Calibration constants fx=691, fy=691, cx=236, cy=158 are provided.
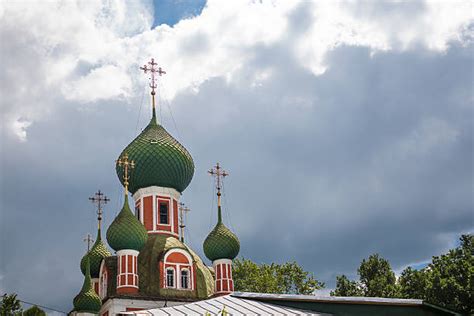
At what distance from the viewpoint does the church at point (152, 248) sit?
2881cm

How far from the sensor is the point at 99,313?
99.2ft

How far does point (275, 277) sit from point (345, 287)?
13.6 feet

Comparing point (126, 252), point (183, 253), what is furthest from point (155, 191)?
point (126, 252)

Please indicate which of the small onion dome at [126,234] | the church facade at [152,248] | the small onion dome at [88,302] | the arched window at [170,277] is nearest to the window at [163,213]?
the church facade at [152,248]

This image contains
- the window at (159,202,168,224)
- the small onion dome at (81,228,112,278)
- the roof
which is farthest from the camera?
the small onion dome at (81,228,112,278)

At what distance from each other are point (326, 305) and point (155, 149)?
676 inches

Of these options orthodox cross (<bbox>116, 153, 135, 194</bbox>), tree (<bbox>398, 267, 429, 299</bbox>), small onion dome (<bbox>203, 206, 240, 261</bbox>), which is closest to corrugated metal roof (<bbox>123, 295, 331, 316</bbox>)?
small onion dome (<bbox>203, 206, 240, 261</bbox>)

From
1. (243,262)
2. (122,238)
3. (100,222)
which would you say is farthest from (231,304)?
(243,262)

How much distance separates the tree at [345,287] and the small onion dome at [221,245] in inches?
421

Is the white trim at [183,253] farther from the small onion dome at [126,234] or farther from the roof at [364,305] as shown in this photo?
the roof at [364,305]

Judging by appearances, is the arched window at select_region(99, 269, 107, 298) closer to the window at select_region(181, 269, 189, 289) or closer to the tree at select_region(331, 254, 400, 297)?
the window at select_region(181, 269, 189, 289)

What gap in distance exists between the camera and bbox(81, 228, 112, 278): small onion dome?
113 ft

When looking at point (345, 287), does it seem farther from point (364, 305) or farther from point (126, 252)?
point (364, 305)

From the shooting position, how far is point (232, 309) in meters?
17.7
